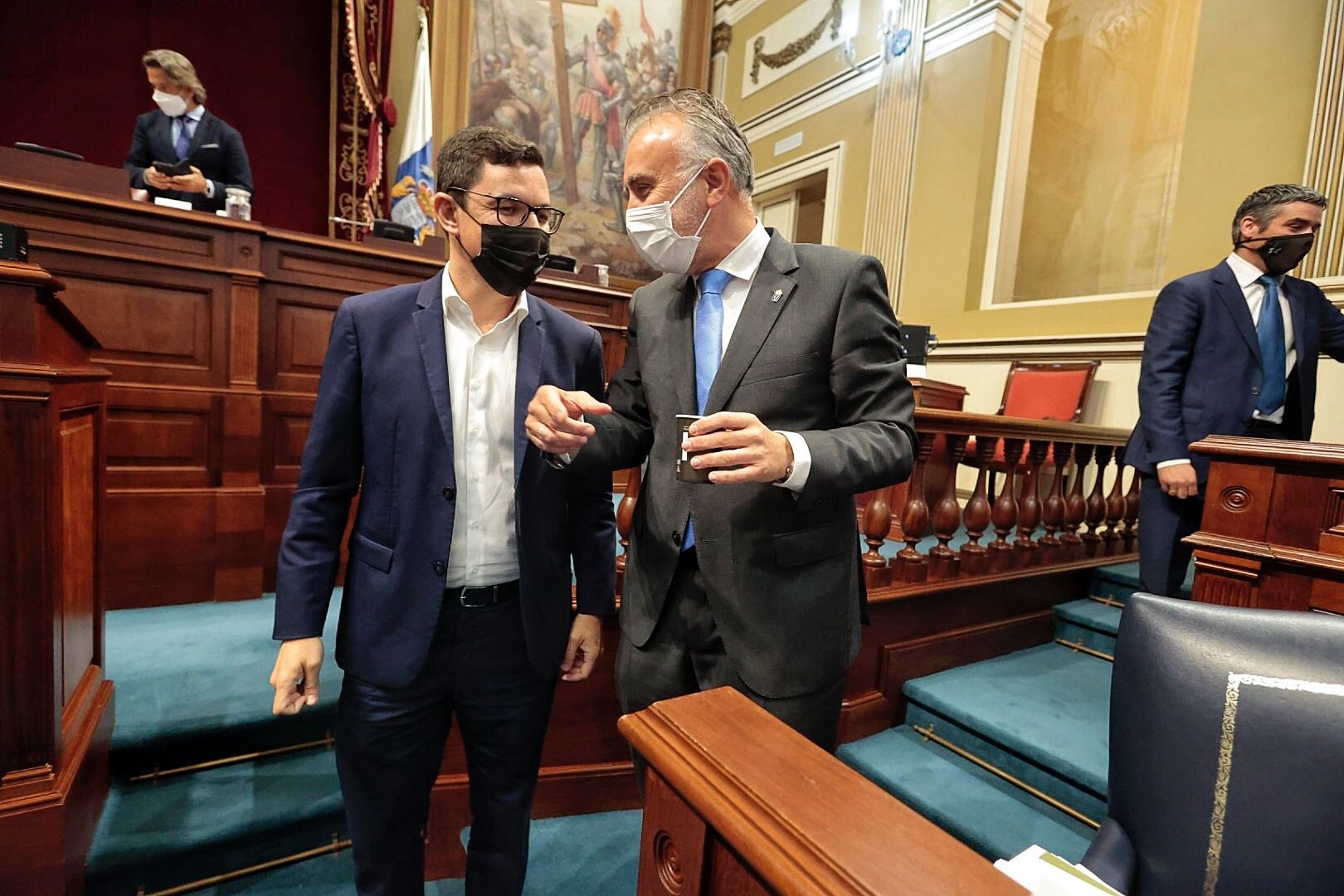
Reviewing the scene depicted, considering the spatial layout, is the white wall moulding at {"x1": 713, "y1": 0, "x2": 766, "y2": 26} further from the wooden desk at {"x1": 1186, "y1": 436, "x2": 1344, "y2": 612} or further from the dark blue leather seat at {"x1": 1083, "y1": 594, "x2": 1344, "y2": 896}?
the dark blue leather seat at {"x1": 1083, "y1": 594, "x2": 1344, "y2": 896}

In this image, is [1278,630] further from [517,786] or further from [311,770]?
[311,770]

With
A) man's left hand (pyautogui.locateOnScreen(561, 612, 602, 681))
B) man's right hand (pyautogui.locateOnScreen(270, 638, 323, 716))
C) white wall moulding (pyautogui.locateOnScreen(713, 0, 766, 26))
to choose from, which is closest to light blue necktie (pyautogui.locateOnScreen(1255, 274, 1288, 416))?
man's left hand (pyautogui.locateOnScreen(561, 612, 602, 681))

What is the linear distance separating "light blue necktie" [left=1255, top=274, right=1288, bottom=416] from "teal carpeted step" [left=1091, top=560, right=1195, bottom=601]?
3.45 feet

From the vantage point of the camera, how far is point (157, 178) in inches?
116

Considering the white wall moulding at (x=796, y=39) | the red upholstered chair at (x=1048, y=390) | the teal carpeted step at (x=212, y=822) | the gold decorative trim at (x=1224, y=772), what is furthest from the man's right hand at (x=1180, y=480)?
the white wall moulding at (x=796, y=39)

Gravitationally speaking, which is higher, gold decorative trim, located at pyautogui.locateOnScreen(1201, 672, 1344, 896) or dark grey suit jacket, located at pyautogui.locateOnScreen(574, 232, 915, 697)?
dark grey suit jacket, located at pyautogui.locateOnScreen(574, 232, 915, 697)

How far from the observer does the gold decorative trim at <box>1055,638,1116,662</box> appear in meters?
2.78

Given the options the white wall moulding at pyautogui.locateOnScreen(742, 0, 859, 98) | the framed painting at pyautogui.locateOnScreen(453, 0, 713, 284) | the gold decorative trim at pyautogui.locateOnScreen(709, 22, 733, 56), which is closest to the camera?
the white wall moulding at pyautogui.locateOnScreen(742, 0, 859, 98)

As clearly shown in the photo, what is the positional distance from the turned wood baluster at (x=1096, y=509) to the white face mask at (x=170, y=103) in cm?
490

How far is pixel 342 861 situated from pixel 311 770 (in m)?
0.27

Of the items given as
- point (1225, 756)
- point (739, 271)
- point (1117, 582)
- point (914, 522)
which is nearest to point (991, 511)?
point (914, 522)

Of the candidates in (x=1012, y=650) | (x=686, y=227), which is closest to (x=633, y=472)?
(x=686, y=227)

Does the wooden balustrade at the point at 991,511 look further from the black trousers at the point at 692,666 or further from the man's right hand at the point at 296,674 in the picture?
the man's right hand at the point at 296,674

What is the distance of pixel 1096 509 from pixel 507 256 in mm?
3170
